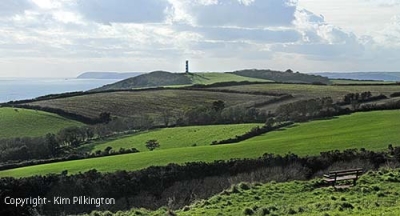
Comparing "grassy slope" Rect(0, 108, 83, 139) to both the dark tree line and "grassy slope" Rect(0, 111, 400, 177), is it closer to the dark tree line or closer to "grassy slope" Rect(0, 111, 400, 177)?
"grassy slope" Rect(0, 111, 400, 177)

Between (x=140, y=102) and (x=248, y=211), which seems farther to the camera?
(x=140, y=102)

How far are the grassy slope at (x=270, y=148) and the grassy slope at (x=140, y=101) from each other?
38545 millimetres

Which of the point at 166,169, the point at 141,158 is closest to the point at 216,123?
the point at 141,158

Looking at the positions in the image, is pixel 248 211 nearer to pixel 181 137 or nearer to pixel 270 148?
pixel 270 148

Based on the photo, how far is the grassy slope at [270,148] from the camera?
43312 millimetres

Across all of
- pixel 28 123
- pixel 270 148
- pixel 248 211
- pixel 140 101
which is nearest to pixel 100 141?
pixel 28 123

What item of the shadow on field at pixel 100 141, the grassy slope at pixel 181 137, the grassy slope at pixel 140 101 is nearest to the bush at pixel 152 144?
the grassy slope at pixel 181 137

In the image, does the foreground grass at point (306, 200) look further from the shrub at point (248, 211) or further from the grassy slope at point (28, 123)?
the grassy slope at point (28, 123)

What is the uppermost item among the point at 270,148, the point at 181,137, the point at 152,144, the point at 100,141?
the point at 270,148

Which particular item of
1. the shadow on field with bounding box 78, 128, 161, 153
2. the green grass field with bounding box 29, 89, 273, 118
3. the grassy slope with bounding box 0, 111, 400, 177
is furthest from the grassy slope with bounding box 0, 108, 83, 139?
the grassy slope with bounding box 0, 111, 400, 177

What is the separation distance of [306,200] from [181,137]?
4336 cm

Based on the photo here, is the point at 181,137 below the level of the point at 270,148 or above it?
below

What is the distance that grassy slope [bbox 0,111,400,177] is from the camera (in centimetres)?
4331

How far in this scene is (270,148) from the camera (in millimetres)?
46281
